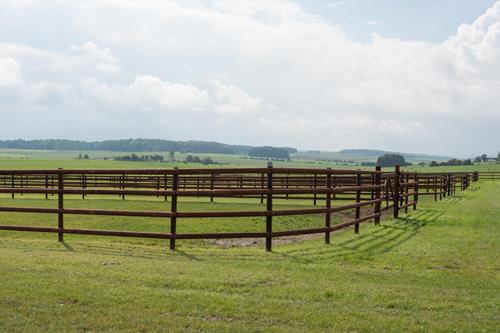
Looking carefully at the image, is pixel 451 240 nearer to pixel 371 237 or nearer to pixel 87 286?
pixel 371 237

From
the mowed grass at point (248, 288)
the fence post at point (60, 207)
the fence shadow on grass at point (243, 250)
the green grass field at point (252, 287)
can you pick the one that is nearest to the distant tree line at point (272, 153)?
the fence shadow on grass at point (243, 250)

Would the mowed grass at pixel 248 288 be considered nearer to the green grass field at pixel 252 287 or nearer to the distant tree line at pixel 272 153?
the green grass field at pixel 252 287

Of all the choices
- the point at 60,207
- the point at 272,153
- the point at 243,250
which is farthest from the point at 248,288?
the point at 272,153

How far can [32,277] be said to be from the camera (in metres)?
7.16

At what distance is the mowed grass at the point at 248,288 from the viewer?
5.54m

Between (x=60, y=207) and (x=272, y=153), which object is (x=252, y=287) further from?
(x=272, y=153)

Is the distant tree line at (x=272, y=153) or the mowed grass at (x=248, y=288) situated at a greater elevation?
the distant tree line at (x=272, y=153)

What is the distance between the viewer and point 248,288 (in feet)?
22.5

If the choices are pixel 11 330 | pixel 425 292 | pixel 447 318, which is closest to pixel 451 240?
pixel 425 292

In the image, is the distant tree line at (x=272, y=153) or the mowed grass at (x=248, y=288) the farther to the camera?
the distant tree line at (x=272, y=153)

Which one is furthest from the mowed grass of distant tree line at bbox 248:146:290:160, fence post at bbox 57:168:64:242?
distant tree line at bbox 248:146:290:160

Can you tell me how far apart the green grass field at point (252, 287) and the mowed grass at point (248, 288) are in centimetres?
1

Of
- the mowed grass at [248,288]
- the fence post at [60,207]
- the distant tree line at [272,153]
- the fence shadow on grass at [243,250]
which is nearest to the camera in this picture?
the mowed grass at [248,288]

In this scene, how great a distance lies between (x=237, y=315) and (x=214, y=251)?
4175 millimetres
